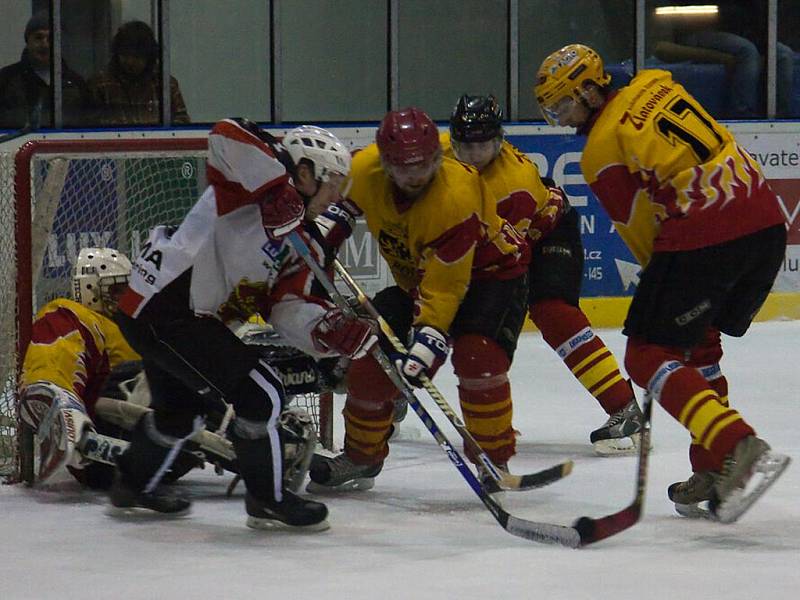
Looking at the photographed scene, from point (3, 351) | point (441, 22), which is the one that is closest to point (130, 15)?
point (441, 22)

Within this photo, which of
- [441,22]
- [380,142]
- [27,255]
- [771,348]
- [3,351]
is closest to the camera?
[380,142]

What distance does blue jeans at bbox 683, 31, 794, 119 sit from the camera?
7.07m

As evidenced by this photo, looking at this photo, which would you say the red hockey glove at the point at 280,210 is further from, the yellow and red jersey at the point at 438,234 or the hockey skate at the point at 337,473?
the hockey skate at the point at 337,473

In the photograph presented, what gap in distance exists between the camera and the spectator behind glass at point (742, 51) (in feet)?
23.2

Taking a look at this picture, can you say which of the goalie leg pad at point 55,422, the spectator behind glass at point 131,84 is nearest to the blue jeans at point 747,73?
the spectator behind glass at point 131,84

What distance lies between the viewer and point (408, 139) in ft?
10.9

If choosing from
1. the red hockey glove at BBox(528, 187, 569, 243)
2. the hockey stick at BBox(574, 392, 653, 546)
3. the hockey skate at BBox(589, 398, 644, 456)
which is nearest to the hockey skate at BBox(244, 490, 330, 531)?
the hockey stick at BBox(574, 392, 653, 546)

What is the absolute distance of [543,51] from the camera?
7066mm

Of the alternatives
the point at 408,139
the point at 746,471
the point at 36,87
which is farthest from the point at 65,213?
the point at 746,471

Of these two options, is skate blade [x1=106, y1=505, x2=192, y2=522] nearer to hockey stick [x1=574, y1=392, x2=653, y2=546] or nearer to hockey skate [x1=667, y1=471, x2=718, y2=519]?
hockey stick [x1=574, y1=392, x2=653, y2=546]

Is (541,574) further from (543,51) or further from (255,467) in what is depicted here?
(543,51)

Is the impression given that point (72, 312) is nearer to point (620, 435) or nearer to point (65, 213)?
point (65, 213)

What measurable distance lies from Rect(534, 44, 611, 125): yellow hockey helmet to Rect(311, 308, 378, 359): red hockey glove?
27.4 inches

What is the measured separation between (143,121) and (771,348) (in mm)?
2630
